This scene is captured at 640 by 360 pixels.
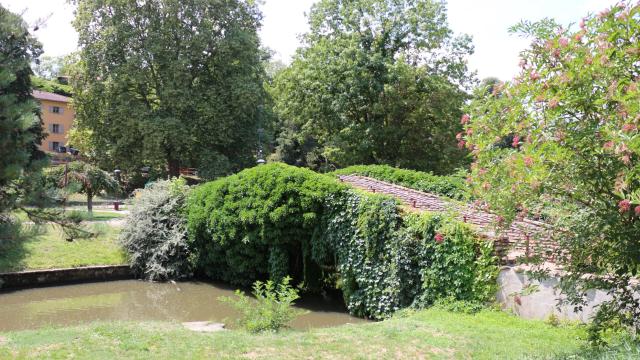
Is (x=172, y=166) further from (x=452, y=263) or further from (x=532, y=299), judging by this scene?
(x=532, y=299)

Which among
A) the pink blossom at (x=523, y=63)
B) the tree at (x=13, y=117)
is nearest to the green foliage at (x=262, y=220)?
the pink blossom at (x=523, y=63)

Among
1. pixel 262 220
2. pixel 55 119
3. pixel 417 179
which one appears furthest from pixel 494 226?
pixel 55 119

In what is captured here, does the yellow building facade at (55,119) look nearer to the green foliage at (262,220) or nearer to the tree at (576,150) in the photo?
the green foliage at (262,220)

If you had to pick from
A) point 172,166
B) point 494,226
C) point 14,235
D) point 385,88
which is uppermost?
point 385,88

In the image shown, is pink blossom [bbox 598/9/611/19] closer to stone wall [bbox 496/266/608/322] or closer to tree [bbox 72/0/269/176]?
stone wall [bbox 496/266/608/322]

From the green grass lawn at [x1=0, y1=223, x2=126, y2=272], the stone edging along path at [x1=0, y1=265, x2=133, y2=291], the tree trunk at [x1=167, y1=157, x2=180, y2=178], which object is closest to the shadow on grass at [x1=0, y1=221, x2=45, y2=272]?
the green grass lawn at [x1=0, y1=223, x2=126, y2=272]

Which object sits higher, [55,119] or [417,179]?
[55,119]

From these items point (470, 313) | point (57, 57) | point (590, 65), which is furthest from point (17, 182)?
point (57, 57)

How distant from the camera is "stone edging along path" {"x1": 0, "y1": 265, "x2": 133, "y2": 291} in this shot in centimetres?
1648

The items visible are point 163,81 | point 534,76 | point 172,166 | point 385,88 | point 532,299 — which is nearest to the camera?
point 534,76

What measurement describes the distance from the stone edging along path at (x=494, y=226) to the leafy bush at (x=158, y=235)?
239 inches

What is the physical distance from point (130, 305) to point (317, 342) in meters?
8.89

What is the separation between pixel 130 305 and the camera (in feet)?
49.7

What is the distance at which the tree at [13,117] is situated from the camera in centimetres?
432
